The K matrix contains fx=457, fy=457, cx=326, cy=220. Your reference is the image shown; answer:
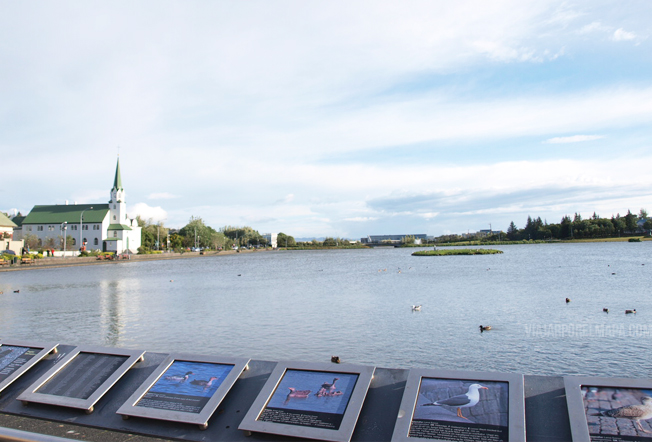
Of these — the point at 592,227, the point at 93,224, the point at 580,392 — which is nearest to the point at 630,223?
the point at 592,227

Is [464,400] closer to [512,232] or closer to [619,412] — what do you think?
[619,412]

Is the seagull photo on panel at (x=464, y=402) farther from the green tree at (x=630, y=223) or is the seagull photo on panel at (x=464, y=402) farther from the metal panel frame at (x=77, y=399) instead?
the green tree at (x=630, y=223)

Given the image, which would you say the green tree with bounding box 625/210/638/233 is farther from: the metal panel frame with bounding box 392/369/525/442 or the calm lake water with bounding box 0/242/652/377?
the metal panel frame with bounding box 392/369/525/442

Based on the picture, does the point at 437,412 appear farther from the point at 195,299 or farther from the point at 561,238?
the point at 561,238

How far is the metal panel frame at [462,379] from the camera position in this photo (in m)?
4.45

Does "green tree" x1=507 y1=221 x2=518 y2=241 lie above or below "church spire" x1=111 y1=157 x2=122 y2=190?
below

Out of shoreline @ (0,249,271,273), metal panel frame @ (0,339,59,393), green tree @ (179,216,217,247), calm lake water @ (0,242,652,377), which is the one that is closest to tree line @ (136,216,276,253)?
green tree @ (179,216,217,247)

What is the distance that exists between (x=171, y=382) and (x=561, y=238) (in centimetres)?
17148

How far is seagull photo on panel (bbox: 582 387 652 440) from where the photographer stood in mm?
4180

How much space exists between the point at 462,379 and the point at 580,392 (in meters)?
1.17

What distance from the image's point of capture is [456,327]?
1554 cm

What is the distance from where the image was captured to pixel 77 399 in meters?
5.96

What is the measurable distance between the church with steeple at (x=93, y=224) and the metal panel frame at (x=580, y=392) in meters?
108

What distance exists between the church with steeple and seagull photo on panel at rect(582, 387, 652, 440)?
108m
